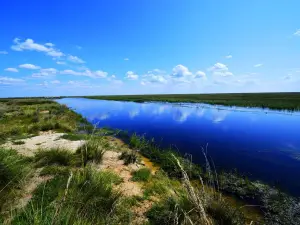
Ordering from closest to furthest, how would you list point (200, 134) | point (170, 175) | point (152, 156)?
1. point (170, 175)
2. point (152, 156)
3. point (200, 134)

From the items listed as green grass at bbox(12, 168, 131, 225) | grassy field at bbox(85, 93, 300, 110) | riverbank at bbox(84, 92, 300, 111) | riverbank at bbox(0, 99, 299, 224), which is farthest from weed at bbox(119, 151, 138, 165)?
grassy field at bbox(85, 93, 300, 110)

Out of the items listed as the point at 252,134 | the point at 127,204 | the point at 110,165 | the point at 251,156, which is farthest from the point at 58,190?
the point at 252,134

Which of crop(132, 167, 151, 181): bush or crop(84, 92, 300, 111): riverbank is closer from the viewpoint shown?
crop(132, 167, 151, 181): bush

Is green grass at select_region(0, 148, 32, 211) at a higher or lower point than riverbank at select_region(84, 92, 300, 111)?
lower

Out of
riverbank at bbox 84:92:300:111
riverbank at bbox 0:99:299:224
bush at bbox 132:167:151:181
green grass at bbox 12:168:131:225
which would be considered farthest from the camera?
riverbank at bbox 84:92:300:111

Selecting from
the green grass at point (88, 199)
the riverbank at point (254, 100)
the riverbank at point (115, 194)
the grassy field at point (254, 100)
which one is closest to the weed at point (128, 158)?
the riverbank at point (115, 194)

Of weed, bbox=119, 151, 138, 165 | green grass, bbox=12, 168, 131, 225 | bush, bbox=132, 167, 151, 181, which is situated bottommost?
bush, bbox=132, 167, 151, 181

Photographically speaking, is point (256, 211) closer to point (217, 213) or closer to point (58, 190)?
point (217, 213)

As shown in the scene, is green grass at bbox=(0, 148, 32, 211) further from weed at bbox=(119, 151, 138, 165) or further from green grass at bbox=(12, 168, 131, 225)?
weed at bbox=(119, 151, 138, 165)

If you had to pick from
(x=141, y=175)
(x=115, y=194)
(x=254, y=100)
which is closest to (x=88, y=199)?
(x=115, y=194)

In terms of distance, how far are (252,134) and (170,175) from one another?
11421 millimetres

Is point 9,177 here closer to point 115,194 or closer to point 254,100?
point 115,194

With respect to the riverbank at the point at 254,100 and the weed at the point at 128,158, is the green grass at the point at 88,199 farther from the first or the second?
the riverbank at the point at 254,100

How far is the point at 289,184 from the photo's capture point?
25.6 feet
